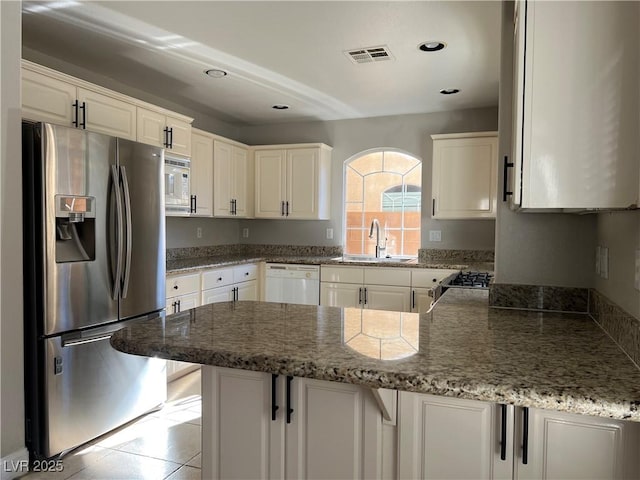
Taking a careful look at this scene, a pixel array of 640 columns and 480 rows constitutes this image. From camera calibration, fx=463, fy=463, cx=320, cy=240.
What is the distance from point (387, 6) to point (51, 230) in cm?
210

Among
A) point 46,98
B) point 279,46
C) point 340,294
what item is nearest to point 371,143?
point 340,294

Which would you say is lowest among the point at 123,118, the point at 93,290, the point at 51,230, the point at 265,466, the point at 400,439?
the point at 265,466

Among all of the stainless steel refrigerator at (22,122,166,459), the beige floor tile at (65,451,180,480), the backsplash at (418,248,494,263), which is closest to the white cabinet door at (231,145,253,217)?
the stainless steel refrigerator at (22,122,166,459)

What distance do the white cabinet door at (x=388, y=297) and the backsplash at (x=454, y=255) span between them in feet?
1.97

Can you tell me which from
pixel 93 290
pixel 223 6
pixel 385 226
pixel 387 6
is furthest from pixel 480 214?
pixel 93 290

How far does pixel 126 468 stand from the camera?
7.93 ft

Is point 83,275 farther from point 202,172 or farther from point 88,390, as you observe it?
point 202,172

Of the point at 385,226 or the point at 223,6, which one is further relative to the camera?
the point at 385,226

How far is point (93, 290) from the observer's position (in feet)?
8.46

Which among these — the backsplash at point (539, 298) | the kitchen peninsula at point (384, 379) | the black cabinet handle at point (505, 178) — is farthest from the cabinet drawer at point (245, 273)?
the black cabinet handle at point (505, 178)

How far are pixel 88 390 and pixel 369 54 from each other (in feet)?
8.93

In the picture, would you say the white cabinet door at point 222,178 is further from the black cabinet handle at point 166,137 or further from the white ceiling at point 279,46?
Answer: the black cabinet handle at point 166,137

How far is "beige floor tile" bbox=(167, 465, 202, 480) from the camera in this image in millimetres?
2318

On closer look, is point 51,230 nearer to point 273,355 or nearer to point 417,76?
point 273,355
